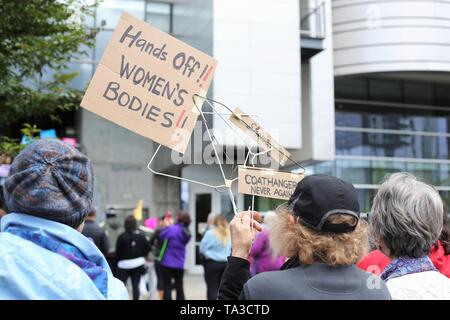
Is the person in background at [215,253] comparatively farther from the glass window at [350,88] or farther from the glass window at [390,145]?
the glass window at [350,88]

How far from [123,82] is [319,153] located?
976cm

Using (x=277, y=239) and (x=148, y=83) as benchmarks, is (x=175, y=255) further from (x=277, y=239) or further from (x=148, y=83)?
(x=277, y=239)

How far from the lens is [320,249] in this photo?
1646mm

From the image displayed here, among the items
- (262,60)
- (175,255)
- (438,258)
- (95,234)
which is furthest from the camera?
(262,60)

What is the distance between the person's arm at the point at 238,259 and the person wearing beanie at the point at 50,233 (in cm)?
56

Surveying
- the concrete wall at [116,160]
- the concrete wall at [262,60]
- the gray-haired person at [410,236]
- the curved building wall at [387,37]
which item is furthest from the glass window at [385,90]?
the gray-haired person at [410,236]

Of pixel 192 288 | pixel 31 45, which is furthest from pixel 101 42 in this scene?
pixel 31 45

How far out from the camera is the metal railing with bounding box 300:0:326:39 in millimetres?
11969

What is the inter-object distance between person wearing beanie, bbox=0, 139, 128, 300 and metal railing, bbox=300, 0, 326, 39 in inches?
439

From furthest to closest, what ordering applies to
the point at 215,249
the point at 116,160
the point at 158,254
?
the point at 116,160 → the point at 158,254 → the point at 215,249

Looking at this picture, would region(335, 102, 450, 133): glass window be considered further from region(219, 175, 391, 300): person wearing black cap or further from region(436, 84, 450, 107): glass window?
region(219, 175, 391, 300): person wearing black cap

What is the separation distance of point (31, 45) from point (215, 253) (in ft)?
13.2
